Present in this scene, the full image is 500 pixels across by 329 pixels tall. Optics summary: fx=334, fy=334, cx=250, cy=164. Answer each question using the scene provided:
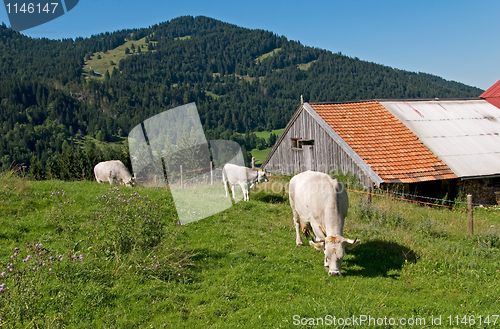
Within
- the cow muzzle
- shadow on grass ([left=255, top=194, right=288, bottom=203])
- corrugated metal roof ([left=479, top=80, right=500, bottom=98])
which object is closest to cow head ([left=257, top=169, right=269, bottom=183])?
shadow on grass ([left=255, top=194, right=288, bottom=203])

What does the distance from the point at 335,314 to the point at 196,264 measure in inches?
140

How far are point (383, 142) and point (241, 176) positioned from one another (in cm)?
858

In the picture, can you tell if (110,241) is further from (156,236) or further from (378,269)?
(378,269)

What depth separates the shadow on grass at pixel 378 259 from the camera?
26.1 feet

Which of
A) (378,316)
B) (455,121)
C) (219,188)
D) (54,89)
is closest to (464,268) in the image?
(378,316)

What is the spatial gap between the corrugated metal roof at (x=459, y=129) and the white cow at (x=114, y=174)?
17.6 meters

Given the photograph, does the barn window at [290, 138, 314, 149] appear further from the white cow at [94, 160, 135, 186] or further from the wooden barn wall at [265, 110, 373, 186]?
the white cow at [94, 160, 135, 186]

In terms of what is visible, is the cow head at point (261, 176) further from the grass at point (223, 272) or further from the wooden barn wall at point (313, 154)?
the grass at point (223, 272)

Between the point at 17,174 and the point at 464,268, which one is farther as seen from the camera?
the point at 17,174

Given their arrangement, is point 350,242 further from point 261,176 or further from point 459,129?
point 459,129

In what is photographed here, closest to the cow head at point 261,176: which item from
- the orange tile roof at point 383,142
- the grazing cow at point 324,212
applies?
the orange tile roof at point 383,142

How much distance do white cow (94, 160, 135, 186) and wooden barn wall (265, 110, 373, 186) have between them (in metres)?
11.7

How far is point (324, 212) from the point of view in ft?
28.1

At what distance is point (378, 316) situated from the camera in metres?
5.57
